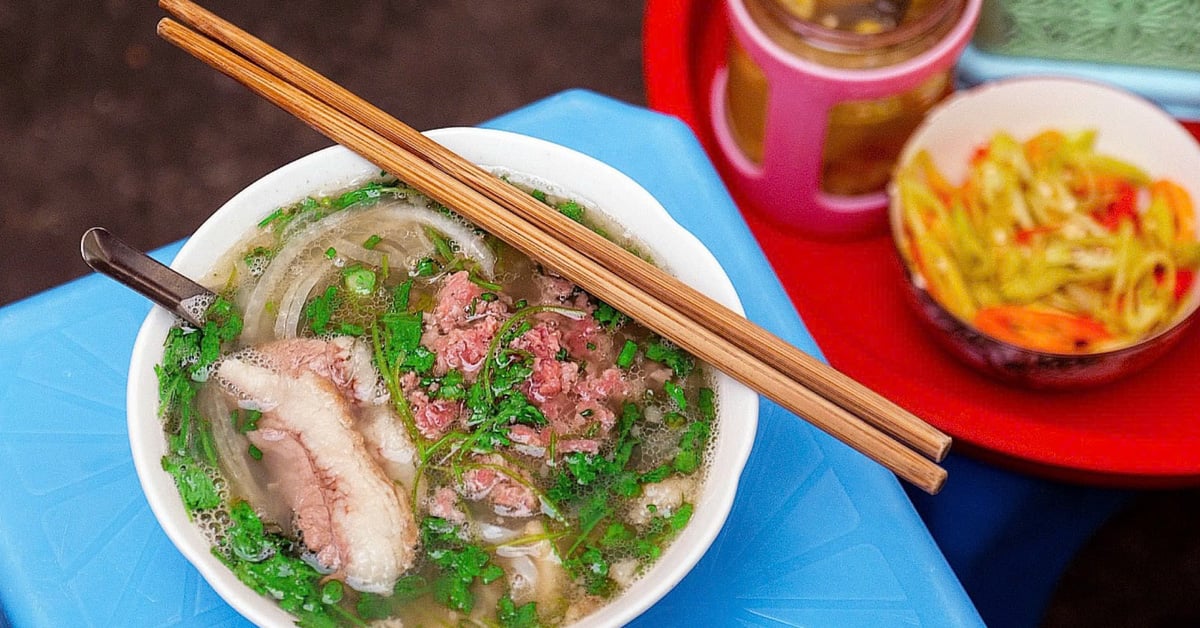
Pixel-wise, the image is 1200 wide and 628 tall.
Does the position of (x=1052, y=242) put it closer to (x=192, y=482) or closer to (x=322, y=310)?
(x=322, y=310)

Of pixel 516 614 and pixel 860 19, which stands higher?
pixel 860 19

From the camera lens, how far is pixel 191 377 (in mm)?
1105

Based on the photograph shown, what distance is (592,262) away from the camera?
3.57 feet

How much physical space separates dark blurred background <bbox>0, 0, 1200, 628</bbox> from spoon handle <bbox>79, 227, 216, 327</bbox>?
4.48ft

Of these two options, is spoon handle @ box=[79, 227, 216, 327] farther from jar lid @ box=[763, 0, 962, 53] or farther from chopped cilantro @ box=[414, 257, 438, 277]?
jar lid @ box=[763, 0, 962, 53]

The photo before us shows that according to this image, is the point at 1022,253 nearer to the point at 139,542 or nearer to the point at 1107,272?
the point at 1107,272

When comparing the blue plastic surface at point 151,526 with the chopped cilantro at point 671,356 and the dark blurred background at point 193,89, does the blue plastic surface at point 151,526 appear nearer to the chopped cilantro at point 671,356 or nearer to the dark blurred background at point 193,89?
the chopped cilantro at point 671,356

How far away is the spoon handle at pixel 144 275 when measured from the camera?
1.00 m

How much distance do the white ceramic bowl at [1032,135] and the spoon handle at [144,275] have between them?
2.86 feet

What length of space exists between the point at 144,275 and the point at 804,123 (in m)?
0.85

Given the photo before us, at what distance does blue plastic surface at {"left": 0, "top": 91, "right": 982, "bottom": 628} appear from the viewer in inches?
44.6

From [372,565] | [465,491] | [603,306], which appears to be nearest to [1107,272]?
[603,306]

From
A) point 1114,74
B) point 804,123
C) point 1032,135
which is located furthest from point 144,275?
point 1114,74

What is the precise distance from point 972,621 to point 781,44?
739 millimetres
